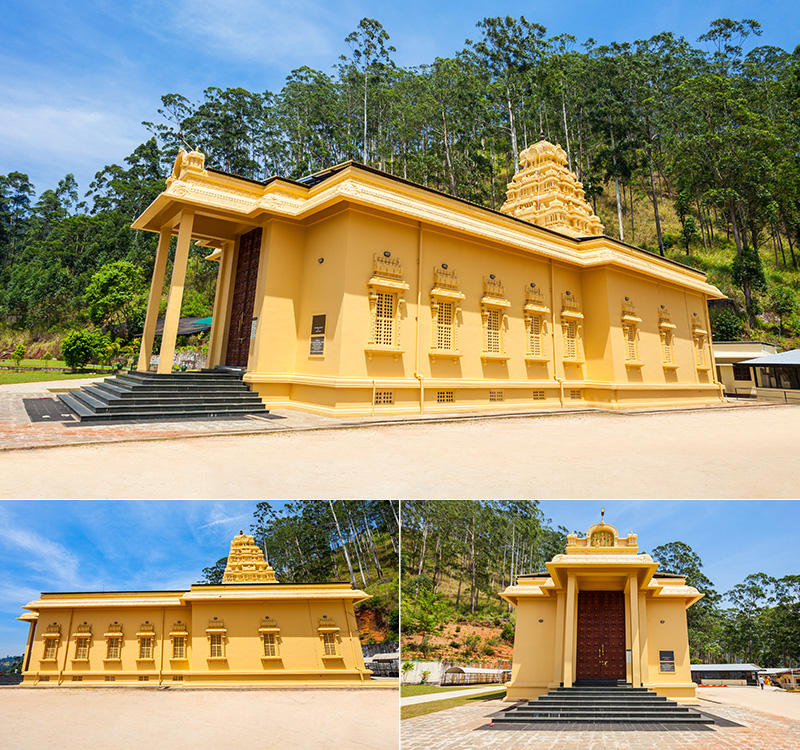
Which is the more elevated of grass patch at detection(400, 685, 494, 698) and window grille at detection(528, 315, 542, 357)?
window grille at detection(528, 315, 542, 357)

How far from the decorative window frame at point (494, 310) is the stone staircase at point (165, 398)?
7.02 meters

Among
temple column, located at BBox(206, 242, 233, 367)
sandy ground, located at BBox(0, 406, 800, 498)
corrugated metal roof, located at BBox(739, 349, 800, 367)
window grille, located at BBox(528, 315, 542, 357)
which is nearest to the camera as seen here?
sandy ground, located at BBox(0, 406, 800, 498)

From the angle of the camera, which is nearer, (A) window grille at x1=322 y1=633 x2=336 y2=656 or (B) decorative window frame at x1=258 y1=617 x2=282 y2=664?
(A) window grille at x1=322 y1=633 x2=336 y2=656

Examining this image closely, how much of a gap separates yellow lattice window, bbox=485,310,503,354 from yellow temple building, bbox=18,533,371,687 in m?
8.68

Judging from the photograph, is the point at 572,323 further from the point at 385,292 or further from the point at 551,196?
the point at 385,292

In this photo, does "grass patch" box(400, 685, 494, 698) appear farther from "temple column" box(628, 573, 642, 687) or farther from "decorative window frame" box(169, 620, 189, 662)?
"decorative window frame" box(169, 620, 189, 662)

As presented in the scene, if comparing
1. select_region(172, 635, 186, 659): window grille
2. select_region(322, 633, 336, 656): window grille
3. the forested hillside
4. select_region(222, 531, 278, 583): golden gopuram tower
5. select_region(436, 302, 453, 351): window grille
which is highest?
the forested hillside

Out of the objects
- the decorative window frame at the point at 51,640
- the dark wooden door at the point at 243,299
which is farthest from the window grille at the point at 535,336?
the decorative window frame at the point at 51,640

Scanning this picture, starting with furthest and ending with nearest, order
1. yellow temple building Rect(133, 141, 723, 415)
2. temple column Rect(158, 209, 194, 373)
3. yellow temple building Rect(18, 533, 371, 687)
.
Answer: yellow temple building Rect(133, 141, 723, 415)
temple column Rect(158, 209, 194, 373)
yellow temple building Rect(18, 533, 371, 687)

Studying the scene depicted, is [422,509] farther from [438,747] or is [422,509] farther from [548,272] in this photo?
[548,272]

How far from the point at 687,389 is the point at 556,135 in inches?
1228

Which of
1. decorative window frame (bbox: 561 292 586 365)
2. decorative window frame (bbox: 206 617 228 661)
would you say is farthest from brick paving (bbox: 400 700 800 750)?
decorative window frame (bbox: 561 292 586 365)

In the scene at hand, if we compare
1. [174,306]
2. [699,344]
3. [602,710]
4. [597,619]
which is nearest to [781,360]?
[699,344]

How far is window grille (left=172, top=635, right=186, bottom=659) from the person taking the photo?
38.5ft
